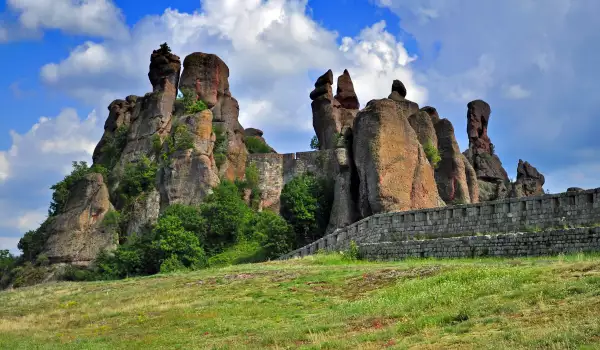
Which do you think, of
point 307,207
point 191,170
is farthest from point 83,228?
point 307,207

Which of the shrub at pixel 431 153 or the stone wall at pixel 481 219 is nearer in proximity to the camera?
the stone wall at pixel 481 219

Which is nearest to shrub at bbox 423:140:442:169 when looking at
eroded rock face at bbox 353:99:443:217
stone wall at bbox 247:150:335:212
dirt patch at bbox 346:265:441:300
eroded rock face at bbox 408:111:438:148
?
eroded rock face at bbox 408:111:438:148

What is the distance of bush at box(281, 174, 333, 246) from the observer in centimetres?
5312

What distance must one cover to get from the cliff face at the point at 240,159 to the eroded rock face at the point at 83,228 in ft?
0.25

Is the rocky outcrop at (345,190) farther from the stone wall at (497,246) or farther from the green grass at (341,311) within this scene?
the green grass at (341,311)

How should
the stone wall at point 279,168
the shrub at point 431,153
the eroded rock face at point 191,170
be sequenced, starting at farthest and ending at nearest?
the stone wall at point 279,168 < the eroded rock face at point 191,170 < the shrub at point 431,153

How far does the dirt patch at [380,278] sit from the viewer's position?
79.6ft

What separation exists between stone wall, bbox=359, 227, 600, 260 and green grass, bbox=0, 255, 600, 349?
5.05ft

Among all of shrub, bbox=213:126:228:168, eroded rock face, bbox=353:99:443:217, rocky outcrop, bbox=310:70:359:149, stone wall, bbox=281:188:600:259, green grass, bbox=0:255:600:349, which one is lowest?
green grass, bbox=0:255:600:349

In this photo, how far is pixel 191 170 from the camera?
5834cm

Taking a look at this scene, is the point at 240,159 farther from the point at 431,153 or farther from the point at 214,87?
the point at 431,153

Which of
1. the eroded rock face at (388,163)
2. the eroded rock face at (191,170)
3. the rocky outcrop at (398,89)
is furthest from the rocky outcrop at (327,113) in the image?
the eroded rock face at (388,163)

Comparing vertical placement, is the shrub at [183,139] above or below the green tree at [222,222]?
above

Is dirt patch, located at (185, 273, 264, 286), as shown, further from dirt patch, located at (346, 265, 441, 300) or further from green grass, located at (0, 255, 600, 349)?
dirt patch, located at (346, 265, 441, 300)
